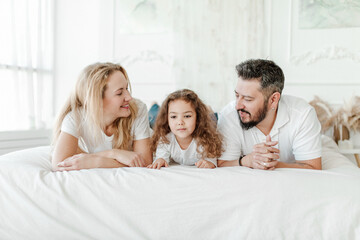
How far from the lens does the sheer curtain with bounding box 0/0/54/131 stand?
138 inches

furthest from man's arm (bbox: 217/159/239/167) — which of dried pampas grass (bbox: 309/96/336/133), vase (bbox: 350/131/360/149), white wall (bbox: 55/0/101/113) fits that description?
white wall (bbox: 55/0/101/113)

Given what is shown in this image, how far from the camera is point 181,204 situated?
57.8 inches

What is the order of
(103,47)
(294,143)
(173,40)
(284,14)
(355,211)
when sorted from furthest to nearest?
(103,47) → (173,40) → (284,14) → (294,143) → (355,211)

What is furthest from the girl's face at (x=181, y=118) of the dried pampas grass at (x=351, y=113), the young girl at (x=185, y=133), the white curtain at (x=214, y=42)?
the dried pampas grass at (x=351, y=113)

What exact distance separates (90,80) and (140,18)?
2410mm

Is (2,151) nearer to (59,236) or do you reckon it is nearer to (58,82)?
(58,82)

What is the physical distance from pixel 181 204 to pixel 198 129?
639 mm

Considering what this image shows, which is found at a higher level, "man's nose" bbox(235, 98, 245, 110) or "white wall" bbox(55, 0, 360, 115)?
"white wall" bbox(55, 0, 360, 115)

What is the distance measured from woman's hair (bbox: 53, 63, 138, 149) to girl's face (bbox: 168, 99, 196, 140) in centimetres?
25

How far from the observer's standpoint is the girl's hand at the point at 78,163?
5.68 feet

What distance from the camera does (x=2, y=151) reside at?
3354mm

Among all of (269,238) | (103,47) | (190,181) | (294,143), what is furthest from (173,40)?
(269,238)

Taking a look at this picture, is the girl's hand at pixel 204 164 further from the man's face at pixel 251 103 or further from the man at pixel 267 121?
the man's face at pixel 251 103

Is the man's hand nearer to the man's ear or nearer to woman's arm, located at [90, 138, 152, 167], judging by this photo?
the man's ear
